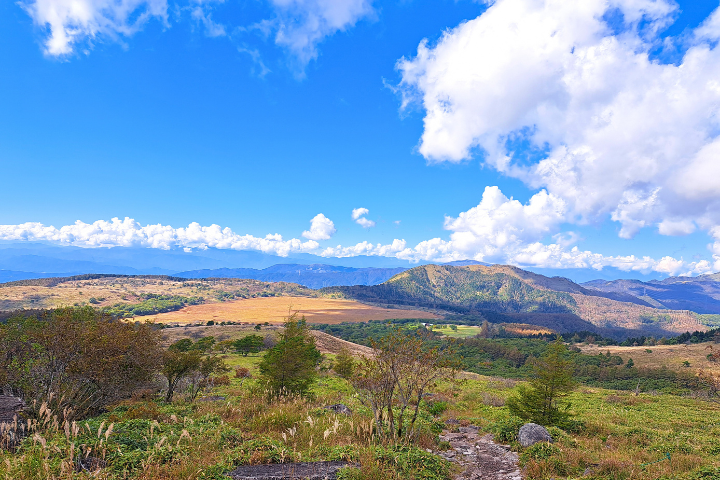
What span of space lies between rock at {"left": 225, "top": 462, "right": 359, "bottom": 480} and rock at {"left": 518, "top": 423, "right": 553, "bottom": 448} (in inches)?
323

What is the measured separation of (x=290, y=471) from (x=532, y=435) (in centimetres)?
1023

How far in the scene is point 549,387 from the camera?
16.0 meters

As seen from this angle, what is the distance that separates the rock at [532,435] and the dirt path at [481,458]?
74cm

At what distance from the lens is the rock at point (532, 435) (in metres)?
12.0

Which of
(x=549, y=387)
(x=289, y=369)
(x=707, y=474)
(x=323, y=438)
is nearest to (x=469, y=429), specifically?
(x=549, y=387)

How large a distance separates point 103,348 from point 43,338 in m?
1.57

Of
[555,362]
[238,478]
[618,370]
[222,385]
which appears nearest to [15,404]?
[238,478]

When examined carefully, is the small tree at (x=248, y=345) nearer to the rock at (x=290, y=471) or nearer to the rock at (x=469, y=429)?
the rock at (x=469, y=429)

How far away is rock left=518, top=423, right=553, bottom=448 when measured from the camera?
39.4 feet

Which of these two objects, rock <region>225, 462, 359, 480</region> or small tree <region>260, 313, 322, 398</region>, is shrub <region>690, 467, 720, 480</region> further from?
small tree <region>260, 313, 322, 398</region>

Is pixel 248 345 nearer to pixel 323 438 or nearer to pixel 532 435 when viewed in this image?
pixel 323 438

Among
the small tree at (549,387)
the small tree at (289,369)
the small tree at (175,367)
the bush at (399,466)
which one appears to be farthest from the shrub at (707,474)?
the small tree at (175,367)

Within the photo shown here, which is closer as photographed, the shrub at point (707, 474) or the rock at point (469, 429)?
the shrub at point (707, 474)

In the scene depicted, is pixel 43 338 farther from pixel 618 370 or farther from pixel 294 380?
pixel 618 370
